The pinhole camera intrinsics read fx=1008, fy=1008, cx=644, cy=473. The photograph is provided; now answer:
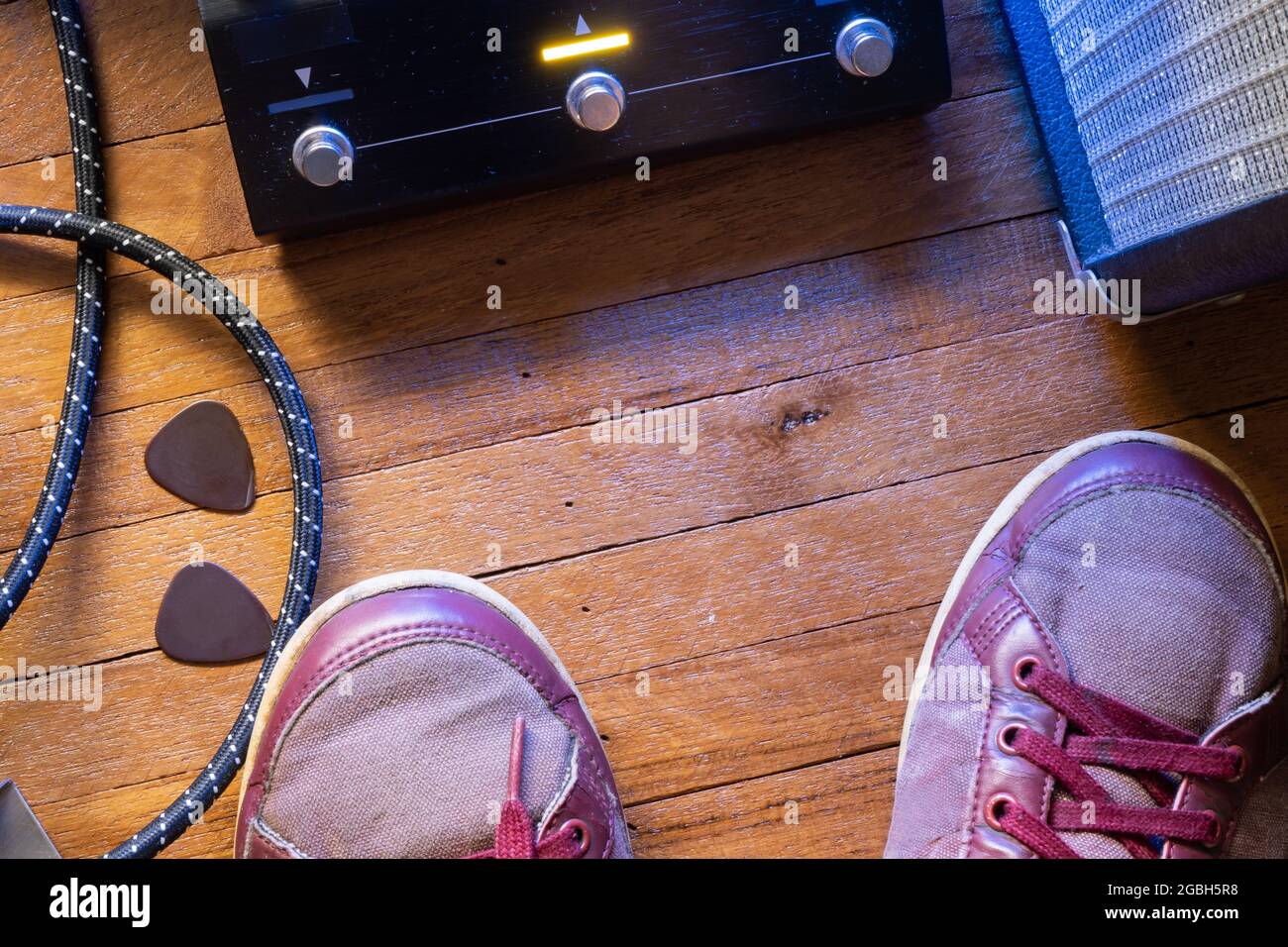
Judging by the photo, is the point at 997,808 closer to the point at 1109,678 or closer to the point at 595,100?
the point at 1109,678

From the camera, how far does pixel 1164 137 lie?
26.7 inches

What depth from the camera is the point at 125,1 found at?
2.77 ft

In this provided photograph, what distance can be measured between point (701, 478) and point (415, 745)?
0.32m

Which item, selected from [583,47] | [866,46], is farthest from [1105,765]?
[583,47]

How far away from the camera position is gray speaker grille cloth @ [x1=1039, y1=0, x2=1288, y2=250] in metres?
0.59

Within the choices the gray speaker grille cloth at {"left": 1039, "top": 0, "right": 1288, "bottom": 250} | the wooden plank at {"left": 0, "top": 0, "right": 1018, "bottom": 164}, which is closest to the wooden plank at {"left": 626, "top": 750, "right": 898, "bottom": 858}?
the gray speaker grille cloth at {"left": 1039, "top": 0, "right": 1288, "bottom": 250}

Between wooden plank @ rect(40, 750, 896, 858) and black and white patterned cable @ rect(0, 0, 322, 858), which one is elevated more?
black and white patterned cable @ rect(0, 0, 322, 858)

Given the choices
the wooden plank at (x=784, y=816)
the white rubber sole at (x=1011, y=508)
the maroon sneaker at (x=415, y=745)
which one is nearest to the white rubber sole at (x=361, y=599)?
the maroon sneaker at (x=415, y=745)

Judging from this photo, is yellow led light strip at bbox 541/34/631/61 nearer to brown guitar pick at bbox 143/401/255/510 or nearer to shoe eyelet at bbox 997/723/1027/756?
brown guitar pick at bbox 143/401/255/510

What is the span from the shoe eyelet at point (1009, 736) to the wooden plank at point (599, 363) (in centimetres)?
32

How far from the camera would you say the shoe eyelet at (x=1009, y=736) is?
81 centimetres

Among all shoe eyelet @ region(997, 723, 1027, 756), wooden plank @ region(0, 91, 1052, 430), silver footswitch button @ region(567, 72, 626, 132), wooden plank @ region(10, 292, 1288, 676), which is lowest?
shoe eyelet @ region(997, 723, 1027, 756)

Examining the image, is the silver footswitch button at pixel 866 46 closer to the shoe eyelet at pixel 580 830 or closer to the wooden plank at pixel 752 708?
the wooden plank at pixel 752 708

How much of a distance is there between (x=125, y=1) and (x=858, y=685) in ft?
2.77
